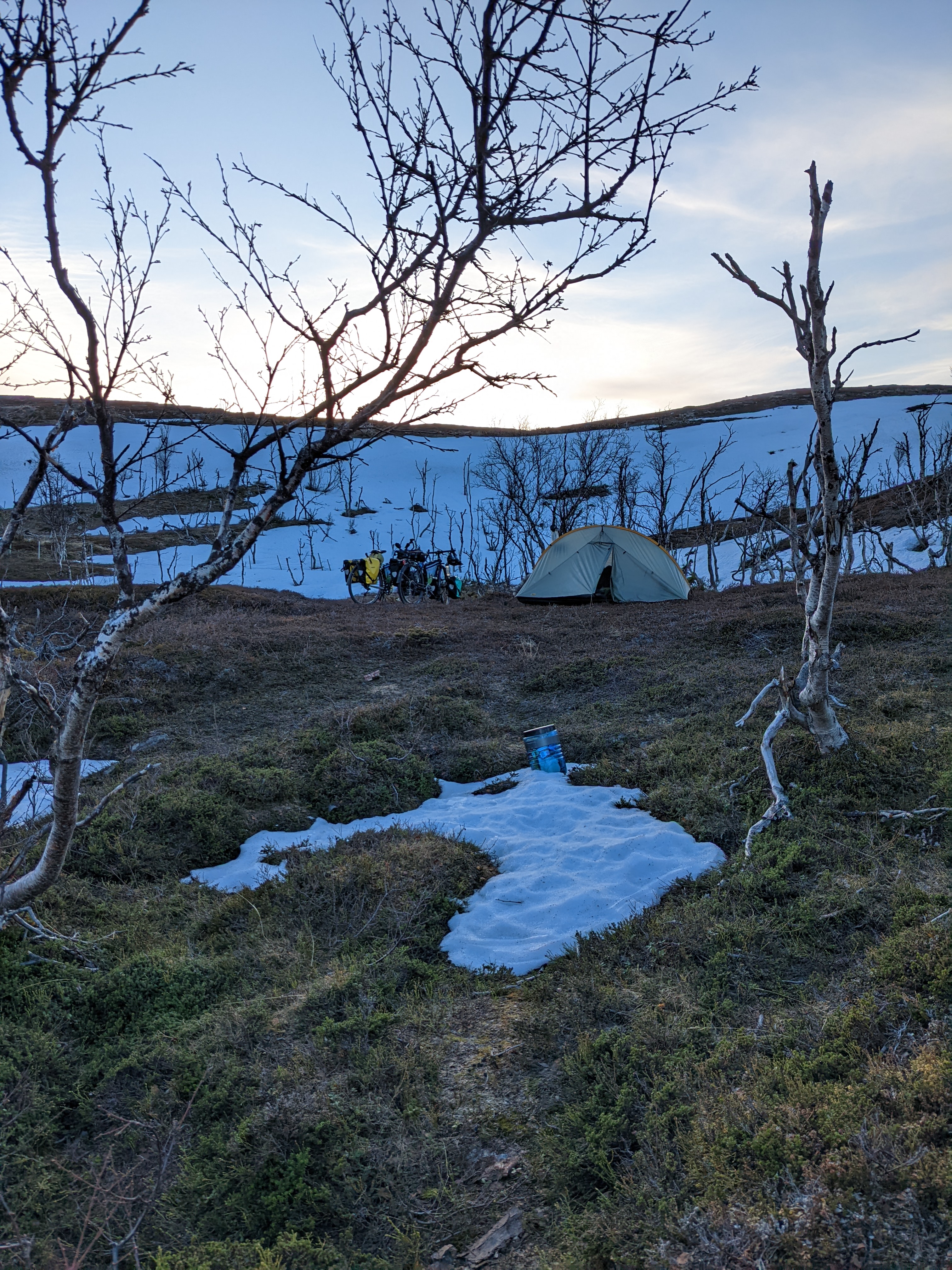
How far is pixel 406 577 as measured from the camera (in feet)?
81.8

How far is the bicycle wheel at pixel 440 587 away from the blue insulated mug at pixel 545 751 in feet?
56.6

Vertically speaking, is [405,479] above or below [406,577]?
above

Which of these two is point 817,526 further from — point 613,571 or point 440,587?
point 440,587

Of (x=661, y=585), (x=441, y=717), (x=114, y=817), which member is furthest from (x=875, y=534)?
(x=114, y=817)

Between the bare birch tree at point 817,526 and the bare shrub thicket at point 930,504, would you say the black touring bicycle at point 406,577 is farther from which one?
the bare birch tree at point 817,526

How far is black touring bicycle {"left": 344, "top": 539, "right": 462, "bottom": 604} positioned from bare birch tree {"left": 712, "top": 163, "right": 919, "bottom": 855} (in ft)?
60.1

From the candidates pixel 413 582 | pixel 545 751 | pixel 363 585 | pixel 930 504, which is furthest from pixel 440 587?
pixel 930 504

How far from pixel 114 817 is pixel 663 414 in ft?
240

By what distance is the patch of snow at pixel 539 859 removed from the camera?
4750mm

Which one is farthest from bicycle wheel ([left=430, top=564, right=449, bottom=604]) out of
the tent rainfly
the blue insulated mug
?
the blue insulated mug

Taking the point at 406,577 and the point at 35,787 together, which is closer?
the point at 35,787

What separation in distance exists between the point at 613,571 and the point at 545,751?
13.4 meters

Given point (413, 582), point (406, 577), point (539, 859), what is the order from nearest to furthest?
point (539, 859)
point (406, 577)
point (413, 582)

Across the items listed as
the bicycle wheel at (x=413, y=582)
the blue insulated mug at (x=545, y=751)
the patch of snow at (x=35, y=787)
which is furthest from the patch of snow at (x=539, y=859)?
the bicycle wheel at (x=413, y=582)
